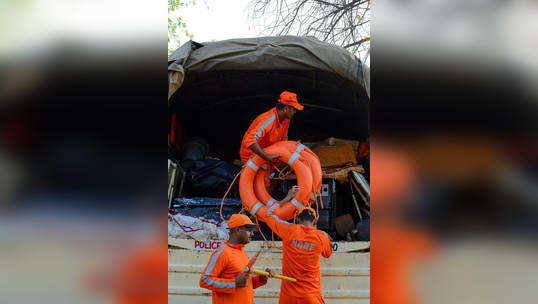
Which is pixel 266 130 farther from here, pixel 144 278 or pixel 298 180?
pixel 144 278

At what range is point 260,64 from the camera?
4793mm

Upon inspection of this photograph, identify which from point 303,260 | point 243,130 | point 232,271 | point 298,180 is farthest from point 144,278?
point 243,130

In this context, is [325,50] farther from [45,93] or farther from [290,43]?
[45,93]

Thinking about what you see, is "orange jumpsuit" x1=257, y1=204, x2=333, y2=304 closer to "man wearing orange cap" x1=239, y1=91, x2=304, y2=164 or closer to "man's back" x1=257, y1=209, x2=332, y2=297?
"man's back" x1=257, y1=209, x2=332, y2=297

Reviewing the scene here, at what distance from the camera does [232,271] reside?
3.11 metres

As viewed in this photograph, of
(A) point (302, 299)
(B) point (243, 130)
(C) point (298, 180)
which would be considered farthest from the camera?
(B) point (243, 130)

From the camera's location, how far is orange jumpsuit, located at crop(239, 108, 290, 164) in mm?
4420

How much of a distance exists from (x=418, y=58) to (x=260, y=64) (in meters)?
3.38

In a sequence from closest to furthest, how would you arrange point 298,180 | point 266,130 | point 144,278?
point 144,278 < point 298,180 < point 266,130

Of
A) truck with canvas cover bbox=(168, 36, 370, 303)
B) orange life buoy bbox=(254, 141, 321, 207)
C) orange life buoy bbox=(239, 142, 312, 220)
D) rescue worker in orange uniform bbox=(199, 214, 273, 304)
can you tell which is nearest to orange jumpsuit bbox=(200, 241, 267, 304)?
rescue worker in orange uniform bbox=(199, 214, 273, 304)

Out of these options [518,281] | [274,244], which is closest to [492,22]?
[518,281]

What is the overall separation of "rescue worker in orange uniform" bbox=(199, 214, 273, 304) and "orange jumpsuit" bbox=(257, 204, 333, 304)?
0.36 m

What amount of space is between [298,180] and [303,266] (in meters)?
1.09

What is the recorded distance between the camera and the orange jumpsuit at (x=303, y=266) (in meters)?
3.40
